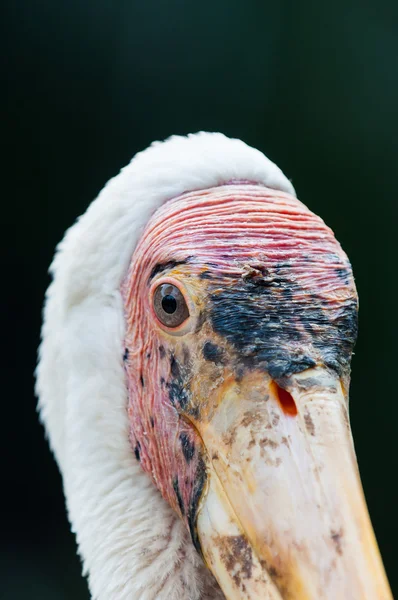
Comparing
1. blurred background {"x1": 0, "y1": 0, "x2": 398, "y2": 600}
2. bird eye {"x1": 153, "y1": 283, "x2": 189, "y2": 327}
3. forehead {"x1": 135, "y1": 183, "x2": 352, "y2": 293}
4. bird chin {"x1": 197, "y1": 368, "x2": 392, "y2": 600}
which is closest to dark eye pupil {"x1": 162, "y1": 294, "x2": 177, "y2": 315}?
bird eye {"x1": 153, "y1": 283, "x2": 189, "y2": 327}

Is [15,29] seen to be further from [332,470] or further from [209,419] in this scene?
[332,470]

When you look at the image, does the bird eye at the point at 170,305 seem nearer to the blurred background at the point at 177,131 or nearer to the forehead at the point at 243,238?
the forehead at the point at 243,238

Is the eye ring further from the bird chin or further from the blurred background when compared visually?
the blurred background

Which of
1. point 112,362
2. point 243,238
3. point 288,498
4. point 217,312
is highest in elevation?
point 243,238

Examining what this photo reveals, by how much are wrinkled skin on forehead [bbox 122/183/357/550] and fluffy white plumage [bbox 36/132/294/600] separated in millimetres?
53

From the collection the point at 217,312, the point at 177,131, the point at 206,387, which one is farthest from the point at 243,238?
the point at 177,131

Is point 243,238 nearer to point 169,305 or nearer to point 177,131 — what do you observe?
point 169,305

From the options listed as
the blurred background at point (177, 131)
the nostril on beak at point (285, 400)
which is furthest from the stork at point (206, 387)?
the blurred background at point (177, 131)

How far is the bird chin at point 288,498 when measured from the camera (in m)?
1.74

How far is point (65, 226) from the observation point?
549cm

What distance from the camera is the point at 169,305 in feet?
7.15

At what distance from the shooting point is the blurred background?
17.0ft

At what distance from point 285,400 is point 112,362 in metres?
0.73

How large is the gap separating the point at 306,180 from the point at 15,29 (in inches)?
90.7
